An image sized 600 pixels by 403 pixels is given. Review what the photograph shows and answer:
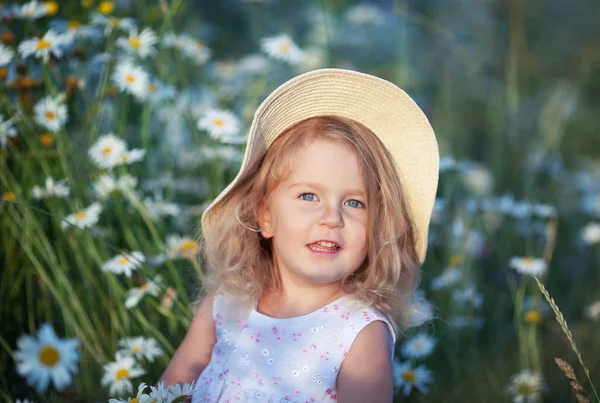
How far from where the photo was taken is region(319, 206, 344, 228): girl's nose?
5.21 ft

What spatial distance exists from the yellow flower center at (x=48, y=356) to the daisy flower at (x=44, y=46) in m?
0.74

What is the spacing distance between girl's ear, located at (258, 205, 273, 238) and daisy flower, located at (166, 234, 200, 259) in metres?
0.44

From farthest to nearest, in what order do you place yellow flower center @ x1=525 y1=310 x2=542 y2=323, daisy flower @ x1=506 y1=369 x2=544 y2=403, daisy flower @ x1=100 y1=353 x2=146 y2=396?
yellow flower center @ x1=525 y1=310 x2=542 y2=323, daisy flower @ x1=506 y1=369 x2=544 y2=403, daisy flower @ x1=100 y1=353 x2=146 y2=396

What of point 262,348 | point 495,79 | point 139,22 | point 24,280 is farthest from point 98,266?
point 495,79

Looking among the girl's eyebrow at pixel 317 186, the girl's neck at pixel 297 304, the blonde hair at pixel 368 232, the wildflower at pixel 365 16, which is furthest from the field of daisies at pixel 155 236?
the wildflower at pixel 365 16

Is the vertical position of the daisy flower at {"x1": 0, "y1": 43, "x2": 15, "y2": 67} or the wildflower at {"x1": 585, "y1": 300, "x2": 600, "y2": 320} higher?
the daisy flower at {"x1": 0, "y1": 43, "x2": 15, "y2": 67}

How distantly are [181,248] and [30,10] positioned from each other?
0.77m

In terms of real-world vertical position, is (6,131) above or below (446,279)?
above

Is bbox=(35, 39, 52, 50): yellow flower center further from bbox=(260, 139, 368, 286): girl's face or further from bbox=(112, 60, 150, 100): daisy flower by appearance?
bbox=(260, 139, 368, 286): girl's face

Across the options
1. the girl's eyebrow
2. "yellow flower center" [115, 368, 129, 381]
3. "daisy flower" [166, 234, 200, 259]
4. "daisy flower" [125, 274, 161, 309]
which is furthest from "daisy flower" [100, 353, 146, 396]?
the girl's eyebrow

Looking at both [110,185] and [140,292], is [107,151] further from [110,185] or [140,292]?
[140,292]

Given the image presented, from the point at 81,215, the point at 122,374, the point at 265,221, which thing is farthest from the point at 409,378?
the point at 81,215

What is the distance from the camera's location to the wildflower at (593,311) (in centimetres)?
240

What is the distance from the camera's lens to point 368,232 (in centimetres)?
166
